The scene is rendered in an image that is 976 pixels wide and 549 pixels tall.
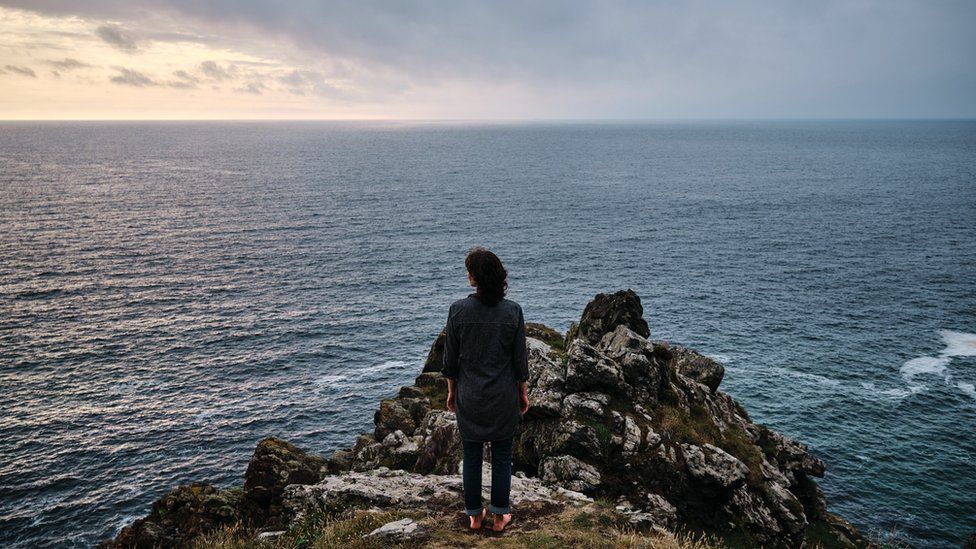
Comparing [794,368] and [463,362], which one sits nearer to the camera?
[463,362]

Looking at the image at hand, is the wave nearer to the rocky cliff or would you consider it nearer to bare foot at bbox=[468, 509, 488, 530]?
the rocky cliff

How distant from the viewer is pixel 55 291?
79.2 m

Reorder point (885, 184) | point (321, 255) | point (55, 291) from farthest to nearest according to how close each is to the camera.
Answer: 1. point (885, 184)
2. point (321, 255)
3. point (55, 291)

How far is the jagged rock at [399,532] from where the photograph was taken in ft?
35.8

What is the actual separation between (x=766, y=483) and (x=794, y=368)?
142ft

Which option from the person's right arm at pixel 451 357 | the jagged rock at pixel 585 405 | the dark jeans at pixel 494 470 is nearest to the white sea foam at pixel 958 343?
the jagged rock at pixel 585 405

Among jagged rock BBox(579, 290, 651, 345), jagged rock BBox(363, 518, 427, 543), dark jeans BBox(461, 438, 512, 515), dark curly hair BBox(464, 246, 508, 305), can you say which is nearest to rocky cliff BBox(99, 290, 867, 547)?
jagged rock BBox(363, 518, 427, 543)

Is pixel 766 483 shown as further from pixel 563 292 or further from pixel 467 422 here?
pixel 563 292

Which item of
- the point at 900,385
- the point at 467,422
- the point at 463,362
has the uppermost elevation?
the point at 463,362

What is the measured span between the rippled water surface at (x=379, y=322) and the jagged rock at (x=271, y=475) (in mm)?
22933

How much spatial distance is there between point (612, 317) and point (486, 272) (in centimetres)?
2759

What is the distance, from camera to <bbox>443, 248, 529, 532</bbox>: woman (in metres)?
9.62

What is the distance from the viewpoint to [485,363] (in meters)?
9.88

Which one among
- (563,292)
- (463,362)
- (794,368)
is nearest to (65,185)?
(563,292)
